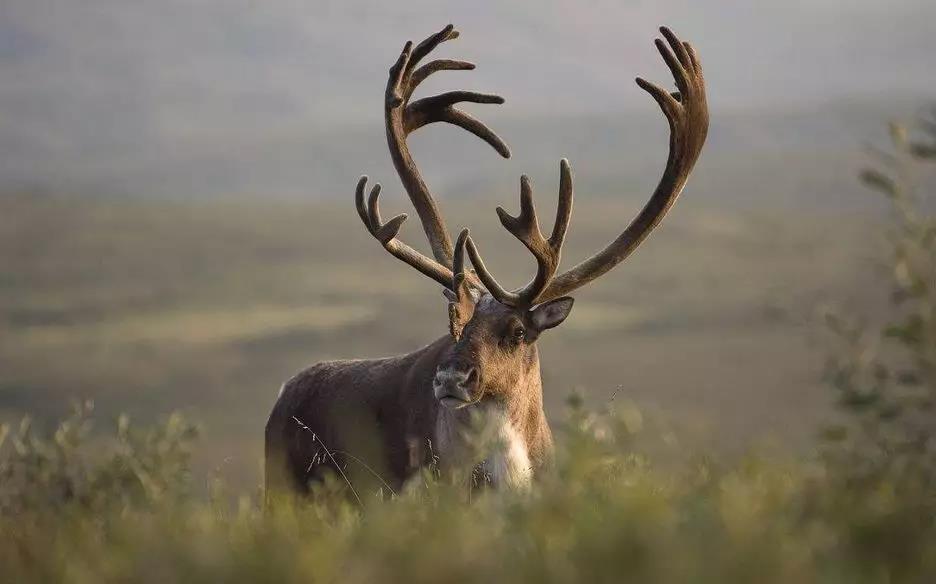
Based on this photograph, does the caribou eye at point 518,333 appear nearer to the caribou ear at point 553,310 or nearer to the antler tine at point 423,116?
the caribou ear at point 553,310

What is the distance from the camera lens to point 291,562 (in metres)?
3.63

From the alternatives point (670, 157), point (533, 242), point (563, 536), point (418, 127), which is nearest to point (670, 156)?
point (670, 157)

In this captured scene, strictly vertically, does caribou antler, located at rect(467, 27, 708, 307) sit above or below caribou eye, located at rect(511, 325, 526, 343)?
above

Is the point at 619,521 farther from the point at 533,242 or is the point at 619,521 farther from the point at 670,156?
the point at 670,156

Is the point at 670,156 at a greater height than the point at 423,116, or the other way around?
the point at 423,116

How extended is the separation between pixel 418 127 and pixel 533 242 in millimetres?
2143

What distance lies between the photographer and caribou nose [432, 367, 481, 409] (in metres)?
7.70

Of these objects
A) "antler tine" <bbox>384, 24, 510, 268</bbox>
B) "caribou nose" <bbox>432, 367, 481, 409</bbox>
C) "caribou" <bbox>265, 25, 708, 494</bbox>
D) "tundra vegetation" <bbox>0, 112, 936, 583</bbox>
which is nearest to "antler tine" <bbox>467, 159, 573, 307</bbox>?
"caribou" <bbox>265, 25, 708, 494</bbox>

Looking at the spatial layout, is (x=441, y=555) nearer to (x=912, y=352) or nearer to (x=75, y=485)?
(x=912, y=352)

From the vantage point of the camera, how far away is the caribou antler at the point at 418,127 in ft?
31.1

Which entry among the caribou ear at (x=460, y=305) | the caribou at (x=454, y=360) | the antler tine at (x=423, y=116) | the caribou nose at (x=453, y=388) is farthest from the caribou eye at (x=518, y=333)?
the antler tine at (x=423, y=116)

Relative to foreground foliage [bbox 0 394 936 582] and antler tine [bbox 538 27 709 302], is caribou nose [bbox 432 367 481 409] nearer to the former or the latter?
antler tine [bbox 538 27 709 302]

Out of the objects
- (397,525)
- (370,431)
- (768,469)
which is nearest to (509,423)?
(370,431)

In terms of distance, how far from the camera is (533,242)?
860 centimetres
